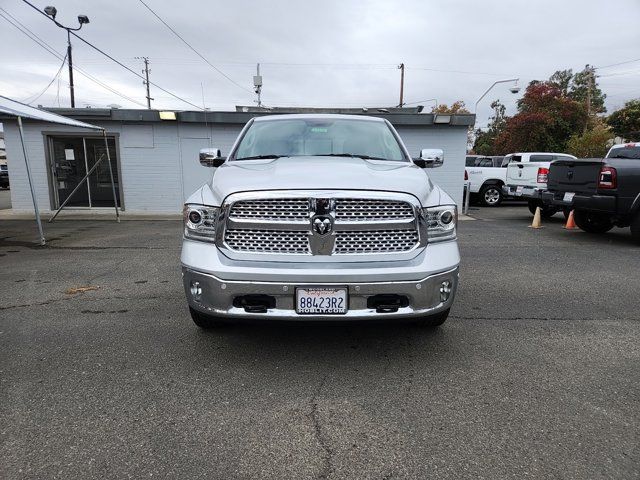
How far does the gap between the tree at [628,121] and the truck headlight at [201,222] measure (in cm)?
4404

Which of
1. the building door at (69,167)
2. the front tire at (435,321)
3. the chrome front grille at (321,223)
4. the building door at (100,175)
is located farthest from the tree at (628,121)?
the chrome front grille at (321,223)

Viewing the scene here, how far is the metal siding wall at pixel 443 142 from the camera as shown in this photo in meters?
14.0

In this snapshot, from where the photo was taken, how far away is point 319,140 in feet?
14.7

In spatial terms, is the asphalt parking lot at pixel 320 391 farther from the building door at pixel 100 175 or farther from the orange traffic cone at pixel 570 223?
the building door at pixel 100 175

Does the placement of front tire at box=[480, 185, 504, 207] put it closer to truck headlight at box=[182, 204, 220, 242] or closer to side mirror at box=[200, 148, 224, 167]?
side mirror at box=[200, 148, 224, 167]

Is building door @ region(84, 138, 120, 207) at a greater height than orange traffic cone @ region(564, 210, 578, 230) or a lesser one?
greater

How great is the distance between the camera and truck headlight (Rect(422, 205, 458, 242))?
3.23m

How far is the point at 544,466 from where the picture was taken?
2.23 meters

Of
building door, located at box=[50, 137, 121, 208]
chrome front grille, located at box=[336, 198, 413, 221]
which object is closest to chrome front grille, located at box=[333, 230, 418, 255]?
chrome front grille, located at box=[336, 198, 413, 221]

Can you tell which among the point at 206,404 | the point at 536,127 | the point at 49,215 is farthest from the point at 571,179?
the point at 536,127

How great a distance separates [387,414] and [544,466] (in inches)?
33.7

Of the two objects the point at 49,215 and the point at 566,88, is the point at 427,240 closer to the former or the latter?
the point at 49,215

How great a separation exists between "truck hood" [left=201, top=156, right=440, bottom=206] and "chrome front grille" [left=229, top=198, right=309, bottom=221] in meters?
0.09

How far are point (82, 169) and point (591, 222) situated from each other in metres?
14.8
